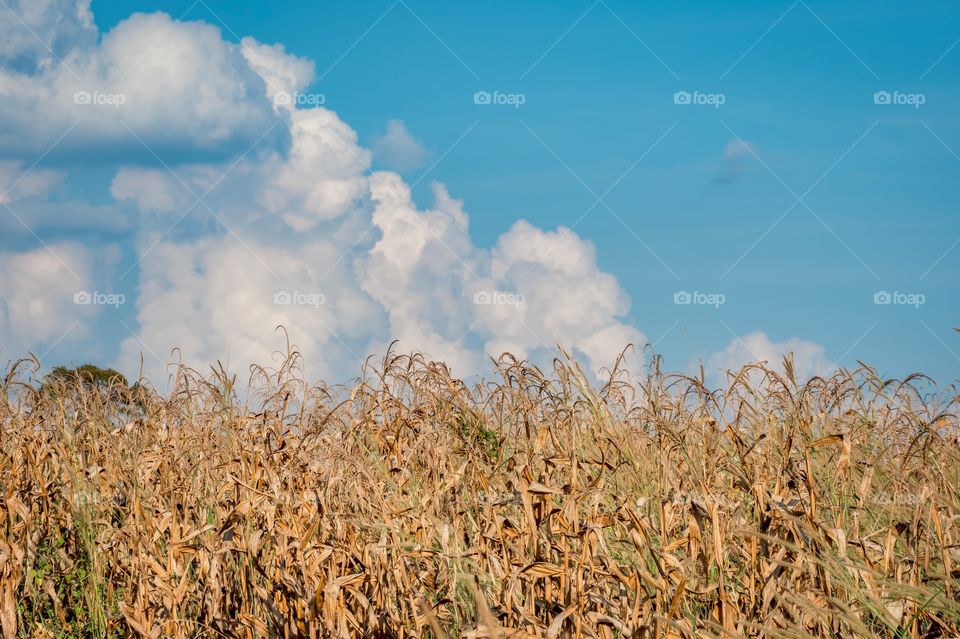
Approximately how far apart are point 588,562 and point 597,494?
45 centimetres

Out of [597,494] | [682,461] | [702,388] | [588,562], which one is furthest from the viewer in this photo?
[702,388]

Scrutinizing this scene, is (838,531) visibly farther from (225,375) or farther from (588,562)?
(225,375)

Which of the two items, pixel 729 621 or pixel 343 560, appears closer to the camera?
pixel 729 621

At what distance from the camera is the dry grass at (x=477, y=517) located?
9.82 ft

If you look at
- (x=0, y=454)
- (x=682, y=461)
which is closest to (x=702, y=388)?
(x=682, y=461)

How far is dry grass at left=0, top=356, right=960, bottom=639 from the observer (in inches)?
118

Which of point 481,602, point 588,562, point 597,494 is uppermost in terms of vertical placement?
point 597,494

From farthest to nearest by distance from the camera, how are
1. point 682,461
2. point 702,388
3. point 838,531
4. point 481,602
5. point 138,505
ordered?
1. point 702,388
2. point 682,461
3. point 138,505
4. point 838,531
5. point 481,602

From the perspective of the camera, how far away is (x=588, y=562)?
9.92 ft

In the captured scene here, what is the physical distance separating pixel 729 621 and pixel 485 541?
3.34 ft

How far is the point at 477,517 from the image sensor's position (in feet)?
14.1

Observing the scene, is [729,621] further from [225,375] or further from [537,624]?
[225,375]

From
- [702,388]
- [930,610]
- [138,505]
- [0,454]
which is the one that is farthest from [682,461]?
[0,454]

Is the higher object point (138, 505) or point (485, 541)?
point (138, 505)
